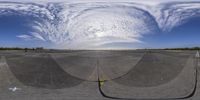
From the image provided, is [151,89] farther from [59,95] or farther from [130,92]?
[59,95]

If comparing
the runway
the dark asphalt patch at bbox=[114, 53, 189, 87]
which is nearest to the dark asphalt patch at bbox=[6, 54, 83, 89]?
the runway

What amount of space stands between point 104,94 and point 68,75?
761 centimetres

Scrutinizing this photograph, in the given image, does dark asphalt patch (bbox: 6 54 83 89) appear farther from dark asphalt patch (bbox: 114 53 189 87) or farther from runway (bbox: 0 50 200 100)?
dark asphalt patch (bbox: 114 53 189 87)

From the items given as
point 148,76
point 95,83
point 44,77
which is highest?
point 95,83

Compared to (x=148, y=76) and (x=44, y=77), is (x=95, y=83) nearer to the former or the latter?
(x=44, y=77)

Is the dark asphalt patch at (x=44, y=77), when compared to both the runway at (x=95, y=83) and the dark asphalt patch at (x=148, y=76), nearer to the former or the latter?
the runway at (x=95, y=83)

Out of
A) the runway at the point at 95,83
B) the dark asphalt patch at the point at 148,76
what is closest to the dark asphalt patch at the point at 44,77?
the runway at the point at 95,83

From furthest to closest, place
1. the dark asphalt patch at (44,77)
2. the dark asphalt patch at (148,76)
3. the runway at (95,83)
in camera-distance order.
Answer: the dark asphalt patch at (148,76) < the dark asphalt patch at (44,77) < the runway at (95,83)

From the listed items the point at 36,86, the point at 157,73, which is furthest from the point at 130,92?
the point at 157,73

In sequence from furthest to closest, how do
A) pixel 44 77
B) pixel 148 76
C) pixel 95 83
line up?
pixel 148 76, pixel 44 77, pixel 95 83

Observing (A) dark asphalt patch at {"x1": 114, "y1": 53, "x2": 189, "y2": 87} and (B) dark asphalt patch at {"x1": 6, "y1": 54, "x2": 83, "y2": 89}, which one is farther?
(A) dark asphalt patch at {"x1": 114, "y1": 53, "x2": 189, "y2": 87}

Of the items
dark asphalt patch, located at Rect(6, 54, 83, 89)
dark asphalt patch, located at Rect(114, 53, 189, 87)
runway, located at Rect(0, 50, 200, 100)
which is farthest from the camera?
dark asphalt patch, located at Rect(114, 53, 189, 87)

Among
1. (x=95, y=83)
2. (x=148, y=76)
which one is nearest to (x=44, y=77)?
(x=95, y=83)

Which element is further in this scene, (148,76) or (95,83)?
(148,76)
